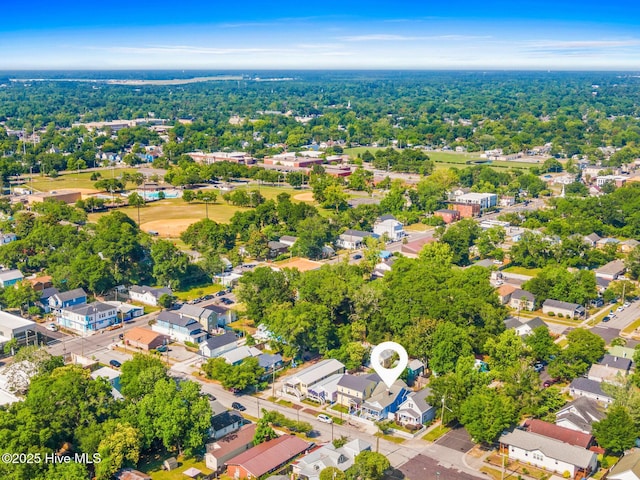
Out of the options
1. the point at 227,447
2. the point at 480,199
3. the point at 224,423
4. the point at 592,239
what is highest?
the point at 480,199

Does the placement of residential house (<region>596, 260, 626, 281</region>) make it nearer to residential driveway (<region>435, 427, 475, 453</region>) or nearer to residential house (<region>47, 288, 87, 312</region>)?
residential driveway (<region>435, 427, 475, 453</region>)

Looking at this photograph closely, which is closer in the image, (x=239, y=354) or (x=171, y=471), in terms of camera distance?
(x=171, y=471)

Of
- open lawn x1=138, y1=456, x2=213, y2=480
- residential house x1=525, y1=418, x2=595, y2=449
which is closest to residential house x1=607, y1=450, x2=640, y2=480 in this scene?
residential house x1=525, y1=418, x2=595, y2=449

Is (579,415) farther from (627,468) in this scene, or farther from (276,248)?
(276,248)

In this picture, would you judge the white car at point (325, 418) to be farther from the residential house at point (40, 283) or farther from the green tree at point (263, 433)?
the residential house at point (40, 283)

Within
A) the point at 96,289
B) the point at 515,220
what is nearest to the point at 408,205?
the point at 515,220

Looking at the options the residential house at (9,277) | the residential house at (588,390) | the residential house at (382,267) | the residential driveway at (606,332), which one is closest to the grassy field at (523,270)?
the residential house at (382,267)

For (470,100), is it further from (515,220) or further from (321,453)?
(321,453)

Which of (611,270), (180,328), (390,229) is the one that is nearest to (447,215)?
(390,229)
